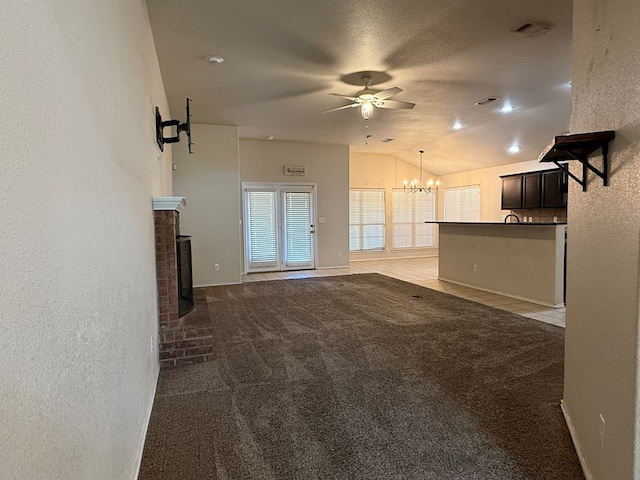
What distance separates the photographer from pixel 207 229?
7.02 metres

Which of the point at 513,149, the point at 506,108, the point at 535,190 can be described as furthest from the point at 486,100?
the point at 535,190

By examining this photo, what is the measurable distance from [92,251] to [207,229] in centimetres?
595

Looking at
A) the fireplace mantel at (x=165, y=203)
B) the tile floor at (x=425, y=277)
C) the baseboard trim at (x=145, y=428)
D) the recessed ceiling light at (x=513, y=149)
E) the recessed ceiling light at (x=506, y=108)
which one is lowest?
the tile floor at (x=425, y=277)

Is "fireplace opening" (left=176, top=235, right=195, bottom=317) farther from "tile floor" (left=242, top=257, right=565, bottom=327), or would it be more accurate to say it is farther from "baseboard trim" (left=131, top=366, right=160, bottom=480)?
"tile floor" (left=242, top=257, right=565, bottom=327)

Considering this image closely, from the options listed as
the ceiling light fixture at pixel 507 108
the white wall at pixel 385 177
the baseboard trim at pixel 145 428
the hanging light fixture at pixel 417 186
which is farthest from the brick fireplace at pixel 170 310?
the hanging light fixture at pixel 417 186

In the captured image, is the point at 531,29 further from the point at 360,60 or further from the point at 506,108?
the point at 506,108

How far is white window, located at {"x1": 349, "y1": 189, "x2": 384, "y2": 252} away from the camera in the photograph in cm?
1080

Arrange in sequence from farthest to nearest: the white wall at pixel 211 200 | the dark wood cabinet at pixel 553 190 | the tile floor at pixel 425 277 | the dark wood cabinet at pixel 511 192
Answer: the dark wood cabinet at pixel 511 192 → the dark wood cabinet at pixel 553 190 → the white wall at pixel 211 200 → the tile floor at pixel 425 277

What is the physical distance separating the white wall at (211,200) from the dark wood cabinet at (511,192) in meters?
6.34

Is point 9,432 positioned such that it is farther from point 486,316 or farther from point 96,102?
point 486,316

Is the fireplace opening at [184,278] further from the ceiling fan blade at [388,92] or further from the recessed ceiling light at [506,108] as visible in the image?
the recessed ceiling light at [506,108]

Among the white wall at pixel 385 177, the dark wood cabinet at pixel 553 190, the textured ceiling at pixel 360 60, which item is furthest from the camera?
the white wall at pixel 385 177

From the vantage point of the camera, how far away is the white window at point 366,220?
1080 cm

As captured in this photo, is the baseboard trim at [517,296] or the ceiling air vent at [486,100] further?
the ceiling air vent at [486,100]
